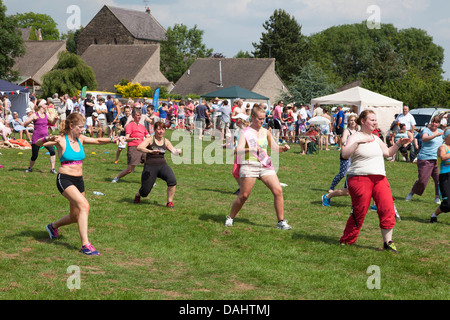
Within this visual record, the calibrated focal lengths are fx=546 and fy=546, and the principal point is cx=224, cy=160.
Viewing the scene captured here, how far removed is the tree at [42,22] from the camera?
373 feet

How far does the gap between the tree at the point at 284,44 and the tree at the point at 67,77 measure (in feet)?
118

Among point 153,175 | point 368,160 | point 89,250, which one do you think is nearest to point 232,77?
point 153,175

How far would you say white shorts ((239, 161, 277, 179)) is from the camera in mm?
8891

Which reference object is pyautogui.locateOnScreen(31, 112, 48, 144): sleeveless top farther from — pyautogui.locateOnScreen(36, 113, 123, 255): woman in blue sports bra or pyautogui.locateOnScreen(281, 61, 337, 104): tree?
pyautogui.locateOnScreen(281, 61, 337, 104): tree

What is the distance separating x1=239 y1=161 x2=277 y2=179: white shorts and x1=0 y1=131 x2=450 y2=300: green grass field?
96 centimetres

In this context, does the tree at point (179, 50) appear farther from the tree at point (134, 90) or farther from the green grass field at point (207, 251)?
the green grass field at point (207, 251)

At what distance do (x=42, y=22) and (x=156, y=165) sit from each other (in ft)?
375

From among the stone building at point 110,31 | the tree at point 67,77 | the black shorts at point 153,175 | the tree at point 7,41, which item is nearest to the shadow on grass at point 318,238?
the black shorts at point 153,175

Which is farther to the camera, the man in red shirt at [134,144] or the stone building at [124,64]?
the stone building at [124,64]

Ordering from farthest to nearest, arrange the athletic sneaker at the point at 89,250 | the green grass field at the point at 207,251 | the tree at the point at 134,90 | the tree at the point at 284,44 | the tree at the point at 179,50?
the tree at the point at 179,50, the tree at the point at 284,44, the tree at the point at 134,90, the athletic sneaker at the point at 89,250, the green grass field at the point at 207,251

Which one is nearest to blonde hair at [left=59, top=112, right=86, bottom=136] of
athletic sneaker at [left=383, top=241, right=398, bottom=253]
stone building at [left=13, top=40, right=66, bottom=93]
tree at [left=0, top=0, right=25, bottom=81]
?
athletic sneaker at [left=383, top=241, right=398, bottom=253]

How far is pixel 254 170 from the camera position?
8.89m

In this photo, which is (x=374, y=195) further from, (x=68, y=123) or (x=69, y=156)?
(x=68, y=123)
